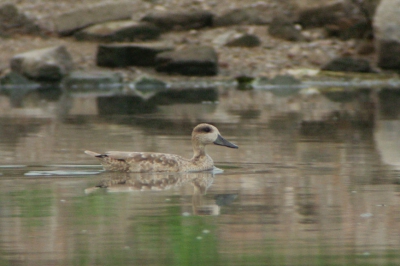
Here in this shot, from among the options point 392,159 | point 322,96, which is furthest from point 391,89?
point 392,159

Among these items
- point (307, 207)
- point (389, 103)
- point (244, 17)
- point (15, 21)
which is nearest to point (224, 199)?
point (307, 207)

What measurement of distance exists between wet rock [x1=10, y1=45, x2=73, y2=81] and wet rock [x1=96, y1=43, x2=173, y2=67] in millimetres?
1141

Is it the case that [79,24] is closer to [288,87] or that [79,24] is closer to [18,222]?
[288,87]

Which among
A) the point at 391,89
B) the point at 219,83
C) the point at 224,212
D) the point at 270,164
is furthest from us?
the point at 219,83

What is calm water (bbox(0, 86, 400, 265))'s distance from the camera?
7.30 m

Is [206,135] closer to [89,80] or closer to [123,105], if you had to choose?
[123,105]

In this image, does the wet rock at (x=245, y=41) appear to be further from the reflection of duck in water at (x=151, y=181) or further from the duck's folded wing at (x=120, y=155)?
the duck's folded wing at (x=120, y=155)

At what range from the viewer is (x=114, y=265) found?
6801mm

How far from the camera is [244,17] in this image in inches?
1401

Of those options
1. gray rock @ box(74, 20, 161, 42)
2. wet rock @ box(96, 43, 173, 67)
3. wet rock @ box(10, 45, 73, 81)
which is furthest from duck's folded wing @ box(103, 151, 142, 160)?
gray rock @ box(74, 20, 161, 42)

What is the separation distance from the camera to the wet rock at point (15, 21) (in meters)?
35.2

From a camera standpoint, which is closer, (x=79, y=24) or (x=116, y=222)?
(x=116, y=222)

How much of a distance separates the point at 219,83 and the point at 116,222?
23966 mm

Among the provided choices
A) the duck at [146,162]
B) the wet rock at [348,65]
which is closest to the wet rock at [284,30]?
the wet rock at [348,65]
